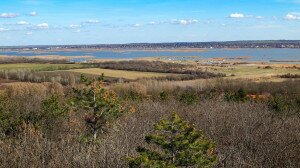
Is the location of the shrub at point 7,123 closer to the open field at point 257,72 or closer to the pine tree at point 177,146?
the pine tree at point 177,146

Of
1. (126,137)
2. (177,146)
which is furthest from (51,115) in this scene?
(177,146)

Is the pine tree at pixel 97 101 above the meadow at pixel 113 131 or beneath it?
above

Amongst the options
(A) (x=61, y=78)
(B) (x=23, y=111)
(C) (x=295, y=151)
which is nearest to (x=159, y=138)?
(C) (x=295, y=151)

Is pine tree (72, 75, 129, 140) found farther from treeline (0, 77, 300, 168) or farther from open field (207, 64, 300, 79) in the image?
open field (207, 64, 300, 79)

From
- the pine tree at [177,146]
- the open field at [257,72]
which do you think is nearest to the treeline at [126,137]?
the pine tree at [177,146]

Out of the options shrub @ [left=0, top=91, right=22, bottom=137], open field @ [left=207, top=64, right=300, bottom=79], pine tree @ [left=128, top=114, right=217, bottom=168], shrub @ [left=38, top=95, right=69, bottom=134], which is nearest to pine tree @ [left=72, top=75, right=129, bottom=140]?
pine tree @ [left=128, top=114, right=217, bottom=168]

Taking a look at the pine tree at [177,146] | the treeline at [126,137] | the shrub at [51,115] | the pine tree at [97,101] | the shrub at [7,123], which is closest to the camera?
the pine tree at [177,146]

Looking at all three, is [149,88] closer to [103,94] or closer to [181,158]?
[103,94]

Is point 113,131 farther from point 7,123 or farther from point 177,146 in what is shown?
point 177,146
